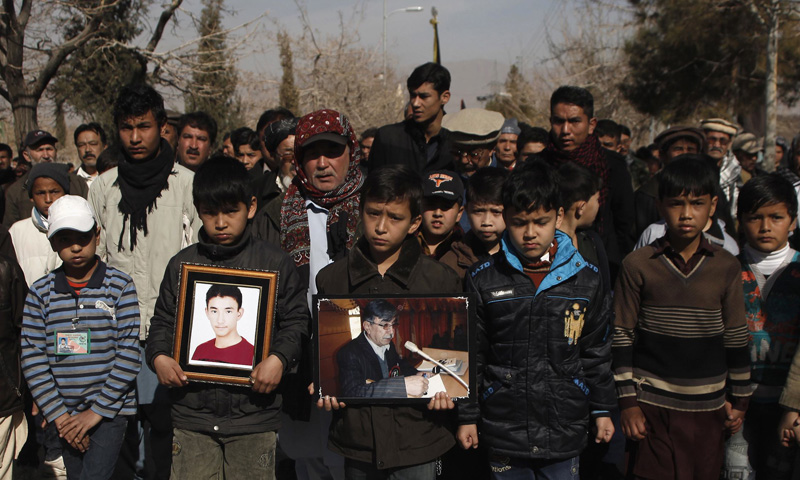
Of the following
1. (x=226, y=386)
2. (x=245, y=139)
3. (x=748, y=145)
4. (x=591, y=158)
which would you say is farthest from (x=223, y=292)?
(x=748, y=145)

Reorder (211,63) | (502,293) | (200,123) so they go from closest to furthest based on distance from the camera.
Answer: (502,293), (200,123), (211,63)

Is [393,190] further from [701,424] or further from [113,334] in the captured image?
[701,424]

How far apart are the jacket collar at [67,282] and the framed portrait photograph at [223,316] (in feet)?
2.16

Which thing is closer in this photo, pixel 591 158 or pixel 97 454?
pixel 97 454

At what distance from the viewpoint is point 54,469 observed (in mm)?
5051

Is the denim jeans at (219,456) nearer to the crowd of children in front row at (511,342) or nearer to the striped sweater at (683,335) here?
the crowd of children in front row at (511,342)

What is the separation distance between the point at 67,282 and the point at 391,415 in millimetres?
1958

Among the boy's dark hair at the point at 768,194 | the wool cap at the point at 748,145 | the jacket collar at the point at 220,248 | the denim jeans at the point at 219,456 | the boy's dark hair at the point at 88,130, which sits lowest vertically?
the denim jeans at the point at 219,456

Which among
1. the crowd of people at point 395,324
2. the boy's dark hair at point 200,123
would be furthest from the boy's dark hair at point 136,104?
the boy's dark hair at point 200,123

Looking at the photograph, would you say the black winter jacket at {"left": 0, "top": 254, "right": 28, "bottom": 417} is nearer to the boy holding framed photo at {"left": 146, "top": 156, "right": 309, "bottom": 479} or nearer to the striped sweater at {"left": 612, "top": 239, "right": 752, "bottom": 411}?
the boy holding framed photo at {"left": 146, "top": 156, "right": 309, "bottom": 479}

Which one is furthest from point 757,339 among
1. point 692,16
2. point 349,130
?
point 692,16

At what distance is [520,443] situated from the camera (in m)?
3.27

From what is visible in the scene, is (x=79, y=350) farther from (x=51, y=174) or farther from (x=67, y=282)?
(x=51, y=174)

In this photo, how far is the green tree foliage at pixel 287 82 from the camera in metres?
26.0
